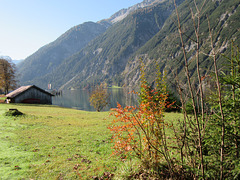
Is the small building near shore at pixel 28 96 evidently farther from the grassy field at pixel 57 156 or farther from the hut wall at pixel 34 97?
the grassy field at pixel 57 156

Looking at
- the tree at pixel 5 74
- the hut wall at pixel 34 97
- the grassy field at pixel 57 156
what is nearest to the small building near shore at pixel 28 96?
the hut wall at pixel 34 97

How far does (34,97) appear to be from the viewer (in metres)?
47.1

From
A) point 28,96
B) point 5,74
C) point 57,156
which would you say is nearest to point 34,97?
point 28,96

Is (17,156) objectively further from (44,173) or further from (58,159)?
(44,173)

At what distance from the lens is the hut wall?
43.9m

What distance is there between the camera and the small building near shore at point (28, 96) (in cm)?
4216

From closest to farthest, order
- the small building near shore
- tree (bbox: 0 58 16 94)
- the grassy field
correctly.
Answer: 1. the grassy field
2. the small building near shore
3. tree (bbox: 0 58 16 94)

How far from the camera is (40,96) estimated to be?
4853 centimetres

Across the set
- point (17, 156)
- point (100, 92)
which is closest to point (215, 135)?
point (17, 156)

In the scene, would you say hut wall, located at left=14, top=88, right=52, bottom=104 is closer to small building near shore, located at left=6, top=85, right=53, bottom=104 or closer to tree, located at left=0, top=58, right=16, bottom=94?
small building near shore, located at left=6, top=85, right=53, bottom=104

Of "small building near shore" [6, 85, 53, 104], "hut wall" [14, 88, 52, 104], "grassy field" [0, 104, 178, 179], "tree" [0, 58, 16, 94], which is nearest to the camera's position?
"grassy field" [0, 104, 178, 179]

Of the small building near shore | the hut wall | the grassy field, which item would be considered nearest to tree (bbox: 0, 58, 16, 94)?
the small building near shore

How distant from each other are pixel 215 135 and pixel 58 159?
6.66 meters

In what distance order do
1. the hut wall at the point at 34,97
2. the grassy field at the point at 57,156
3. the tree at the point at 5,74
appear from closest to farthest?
the grassy field at the point at 57,156
the hut wall at the point at 34,97
the tree at the point at 5,74
